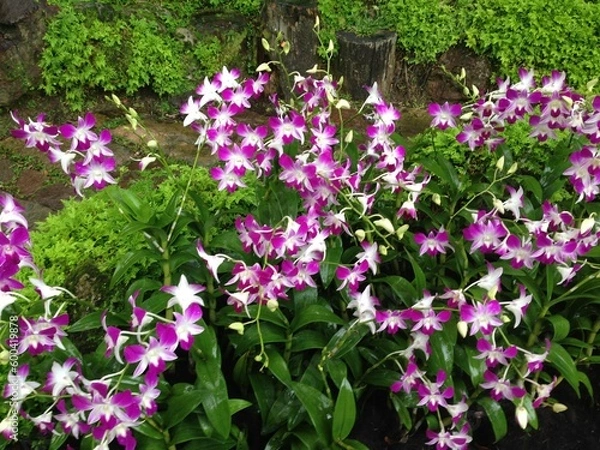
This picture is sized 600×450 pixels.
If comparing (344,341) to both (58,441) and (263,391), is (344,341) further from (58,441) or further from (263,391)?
(58,441)

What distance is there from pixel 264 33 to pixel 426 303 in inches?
150

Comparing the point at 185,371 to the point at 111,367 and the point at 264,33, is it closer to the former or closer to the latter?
the point at 111,367

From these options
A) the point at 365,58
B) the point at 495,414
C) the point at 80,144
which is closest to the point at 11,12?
the point at 365,58

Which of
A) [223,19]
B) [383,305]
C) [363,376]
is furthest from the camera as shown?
[223,19]

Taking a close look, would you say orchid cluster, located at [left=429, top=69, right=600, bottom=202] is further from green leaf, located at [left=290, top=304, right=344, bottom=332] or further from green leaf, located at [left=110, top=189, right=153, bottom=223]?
green leaf, located at [left=110, top=189, right=153, bottom=223]

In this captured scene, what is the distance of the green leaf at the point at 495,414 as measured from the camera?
1897mm

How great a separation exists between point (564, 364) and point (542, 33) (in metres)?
3.71

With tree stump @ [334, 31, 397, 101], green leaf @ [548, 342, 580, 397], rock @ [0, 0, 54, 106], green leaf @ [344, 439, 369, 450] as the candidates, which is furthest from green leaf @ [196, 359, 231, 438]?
rock @ [0, 0, 54, 106]

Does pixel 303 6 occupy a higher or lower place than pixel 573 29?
higher

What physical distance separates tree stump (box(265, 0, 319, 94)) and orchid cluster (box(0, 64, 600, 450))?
280 cm

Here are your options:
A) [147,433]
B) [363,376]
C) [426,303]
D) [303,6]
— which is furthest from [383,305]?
[303,6]

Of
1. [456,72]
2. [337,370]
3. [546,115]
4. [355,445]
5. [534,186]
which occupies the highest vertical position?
[546,115]

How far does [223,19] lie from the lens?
512 cm

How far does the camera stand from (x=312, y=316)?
5.89 ft
